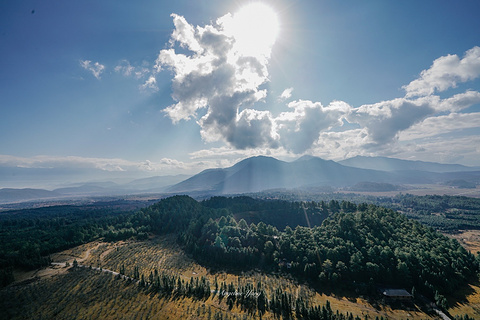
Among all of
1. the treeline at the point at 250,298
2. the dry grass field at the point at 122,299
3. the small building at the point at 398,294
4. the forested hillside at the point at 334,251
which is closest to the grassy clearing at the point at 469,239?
the forested hillside at the point at 334,251

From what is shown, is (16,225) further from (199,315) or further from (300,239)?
(300,239)

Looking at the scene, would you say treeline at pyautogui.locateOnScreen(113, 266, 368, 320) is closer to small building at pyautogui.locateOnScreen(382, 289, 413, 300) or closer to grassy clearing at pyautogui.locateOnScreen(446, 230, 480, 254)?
small building at pyautogui.locateOnScreen(382, 289, 413, 300)

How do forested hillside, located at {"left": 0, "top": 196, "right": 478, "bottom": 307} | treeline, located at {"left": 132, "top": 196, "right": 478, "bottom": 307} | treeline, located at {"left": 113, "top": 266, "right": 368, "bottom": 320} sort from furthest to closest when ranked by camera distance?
forested hillside, located at {"left": 0, "top": 196, "right": 478, "bottom": 307}, treeline, located at {"left": 132, "top": 196, "right": 478, "bottom": 307}, treeline, located at {"left": 113, "top": 266, "right": 368, "bottom": 320}

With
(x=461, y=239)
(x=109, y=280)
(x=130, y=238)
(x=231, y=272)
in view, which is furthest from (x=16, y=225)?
(x=461, y=239)

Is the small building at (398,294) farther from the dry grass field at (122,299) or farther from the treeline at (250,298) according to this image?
the treeline at (250,298)

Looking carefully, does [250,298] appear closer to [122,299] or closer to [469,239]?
[122,299]

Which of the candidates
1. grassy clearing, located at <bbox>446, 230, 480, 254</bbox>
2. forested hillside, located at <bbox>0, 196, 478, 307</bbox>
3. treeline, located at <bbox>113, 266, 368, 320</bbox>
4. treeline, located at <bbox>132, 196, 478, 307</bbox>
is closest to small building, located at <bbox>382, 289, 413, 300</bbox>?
forested hillside, located at <bbox>0, 196, 478, 307</bbox>

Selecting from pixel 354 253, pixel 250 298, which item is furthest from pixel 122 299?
pixel 354 253
